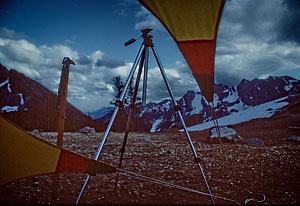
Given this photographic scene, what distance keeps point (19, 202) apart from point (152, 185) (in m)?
2.00

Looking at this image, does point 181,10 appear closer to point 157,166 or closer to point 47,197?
point 47,197

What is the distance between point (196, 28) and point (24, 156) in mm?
2237

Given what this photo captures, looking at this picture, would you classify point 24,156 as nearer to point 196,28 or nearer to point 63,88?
point 63,88

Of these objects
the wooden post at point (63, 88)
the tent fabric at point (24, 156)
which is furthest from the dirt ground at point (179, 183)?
the wooden post at point (63, 88)

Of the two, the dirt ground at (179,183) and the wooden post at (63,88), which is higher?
the wooden post at (63,88)

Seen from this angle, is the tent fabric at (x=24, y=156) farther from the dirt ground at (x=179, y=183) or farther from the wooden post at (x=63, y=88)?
the dirt ground at (x=179, y=183)

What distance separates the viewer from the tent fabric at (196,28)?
2.07 metres

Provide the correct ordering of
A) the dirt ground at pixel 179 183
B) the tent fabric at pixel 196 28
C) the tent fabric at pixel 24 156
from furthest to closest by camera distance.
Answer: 1. the dirt ground at pixel 179 183
2. the tent fabric at pixel 196 28
3. the tent fabric at pixel 24 156

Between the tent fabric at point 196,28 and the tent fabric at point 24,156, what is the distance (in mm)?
1719

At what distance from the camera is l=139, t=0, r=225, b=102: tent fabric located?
81.4 inches

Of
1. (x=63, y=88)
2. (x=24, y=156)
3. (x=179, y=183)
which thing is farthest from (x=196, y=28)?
(x=179, y=183)

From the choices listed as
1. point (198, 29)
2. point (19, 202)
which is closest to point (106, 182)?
point (19, 202)

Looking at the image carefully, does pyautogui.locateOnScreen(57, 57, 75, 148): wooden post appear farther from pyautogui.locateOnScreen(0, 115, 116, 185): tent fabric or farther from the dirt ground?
the dirt ground

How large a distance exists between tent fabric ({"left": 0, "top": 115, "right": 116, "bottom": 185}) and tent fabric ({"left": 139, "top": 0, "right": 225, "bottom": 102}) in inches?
67.7
